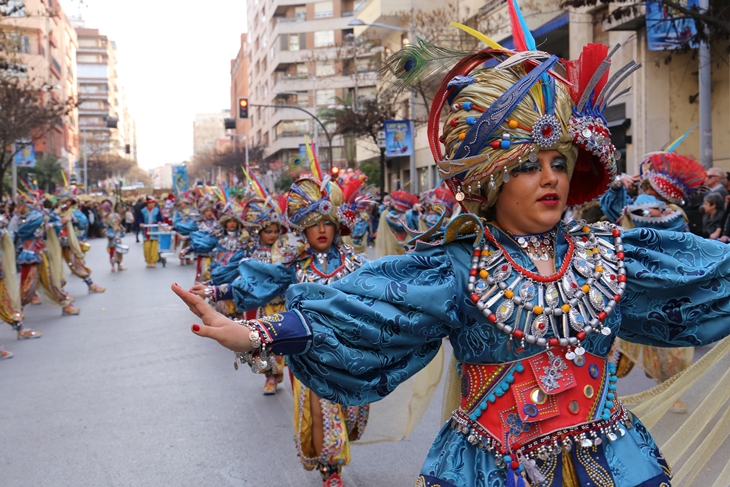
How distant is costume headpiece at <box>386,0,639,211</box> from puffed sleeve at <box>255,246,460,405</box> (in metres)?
0.34

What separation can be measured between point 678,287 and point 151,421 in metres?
4.98

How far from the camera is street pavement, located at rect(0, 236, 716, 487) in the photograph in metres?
5.14

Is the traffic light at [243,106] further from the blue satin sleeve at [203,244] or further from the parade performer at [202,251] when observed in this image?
the blue satin sleeve at [203,244]

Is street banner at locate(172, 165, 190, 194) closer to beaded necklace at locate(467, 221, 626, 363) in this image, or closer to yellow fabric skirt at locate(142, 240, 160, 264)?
yellow fabric skirt at locate(142, 240, 160, 264)

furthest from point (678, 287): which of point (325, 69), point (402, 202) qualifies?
point (325, 69)

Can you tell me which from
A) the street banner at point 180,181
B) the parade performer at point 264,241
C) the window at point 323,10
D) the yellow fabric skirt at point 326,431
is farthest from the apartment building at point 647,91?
the window at point 323,10

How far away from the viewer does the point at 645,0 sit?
11969mm

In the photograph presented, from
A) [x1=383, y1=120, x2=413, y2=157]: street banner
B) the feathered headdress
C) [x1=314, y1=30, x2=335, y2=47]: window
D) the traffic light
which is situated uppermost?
[x1=314, y1=30, x2=335, y2=47]: window

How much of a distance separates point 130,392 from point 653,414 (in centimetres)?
560

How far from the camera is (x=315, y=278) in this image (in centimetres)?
505

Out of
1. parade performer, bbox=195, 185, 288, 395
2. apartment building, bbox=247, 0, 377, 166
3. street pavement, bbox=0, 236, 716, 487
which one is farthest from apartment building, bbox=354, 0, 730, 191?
apartment building, bbox=247, 0, 377, 166

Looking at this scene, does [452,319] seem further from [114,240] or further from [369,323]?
[114,240]

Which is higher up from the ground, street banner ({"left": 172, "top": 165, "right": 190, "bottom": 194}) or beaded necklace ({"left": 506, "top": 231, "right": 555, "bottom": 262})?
street banner ({"left": 172, "top": 165, "right": 190, "bottom": 194})

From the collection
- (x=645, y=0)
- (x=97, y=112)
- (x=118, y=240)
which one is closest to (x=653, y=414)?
(x=645, y=0)
